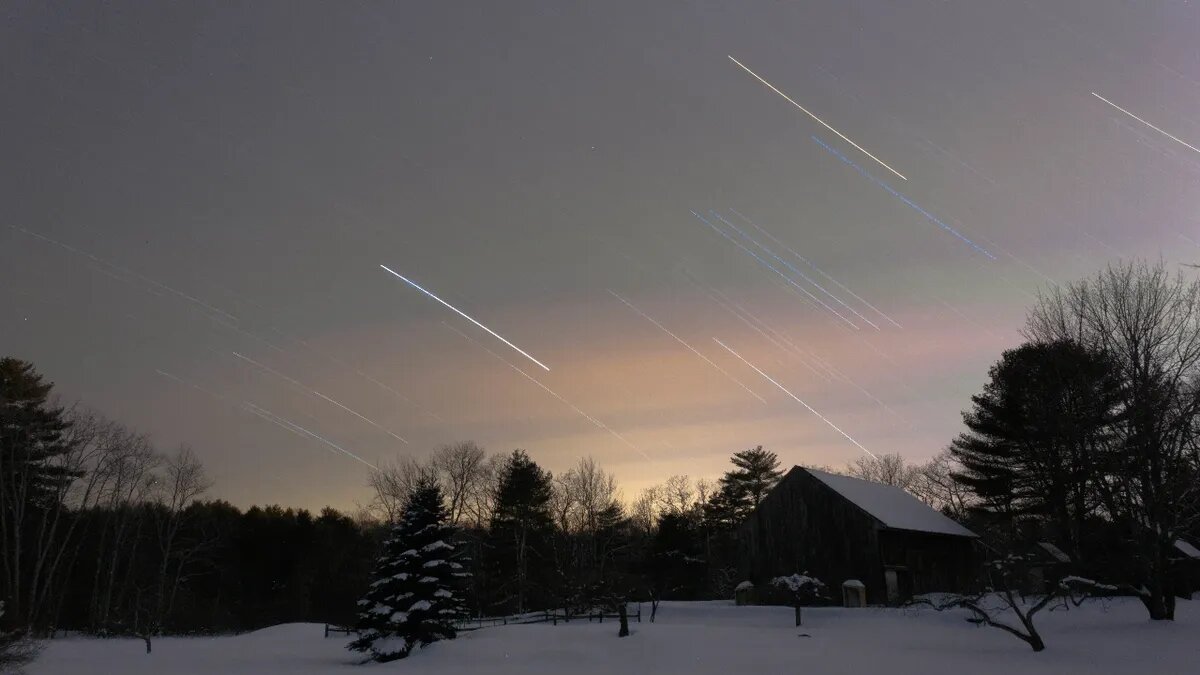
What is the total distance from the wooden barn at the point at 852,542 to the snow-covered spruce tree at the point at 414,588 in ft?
53.3

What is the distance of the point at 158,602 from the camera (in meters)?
45.0

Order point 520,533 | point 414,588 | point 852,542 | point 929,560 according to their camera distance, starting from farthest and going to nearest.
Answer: point 520,533 → point 929,560 → point 852,542 → point 414,588

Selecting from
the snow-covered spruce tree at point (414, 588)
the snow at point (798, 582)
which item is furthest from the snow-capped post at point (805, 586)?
the snow-covered spruce tree at point (414, 588)

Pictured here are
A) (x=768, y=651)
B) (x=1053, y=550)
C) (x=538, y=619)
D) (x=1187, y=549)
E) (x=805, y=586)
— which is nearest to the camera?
(x=768, y=651)

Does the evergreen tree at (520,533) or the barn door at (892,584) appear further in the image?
the evergreen tree at (520,533)

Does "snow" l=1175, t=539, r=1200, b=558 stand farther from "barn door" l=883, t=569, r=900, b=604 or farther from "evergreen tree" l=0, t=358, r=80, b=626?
"evergreen tree" l=0, t=358, r=80, b=626

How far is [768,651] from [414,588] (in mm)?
12943

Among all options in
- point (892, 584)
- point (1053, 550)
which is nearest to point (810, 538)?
point (892, 584)

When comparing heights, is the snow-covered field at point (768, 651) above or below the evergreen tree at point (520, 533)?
below

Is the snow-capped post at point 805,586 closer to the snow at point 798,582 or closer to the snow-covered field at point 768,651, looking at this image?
the snow at point 798,582

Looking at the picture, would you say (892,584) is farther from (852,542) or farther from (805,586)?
(805,586)

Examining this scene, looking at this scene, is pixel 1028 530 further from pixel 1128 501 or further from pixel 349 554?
pixel 349 554

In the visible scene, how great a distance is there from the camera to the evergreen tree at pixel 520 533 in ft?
168

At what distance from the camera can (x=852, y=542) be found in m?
36.0
